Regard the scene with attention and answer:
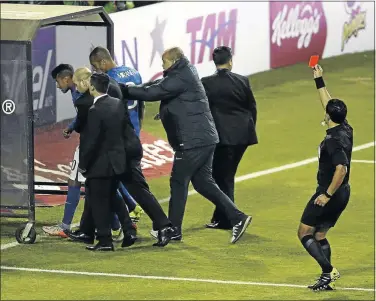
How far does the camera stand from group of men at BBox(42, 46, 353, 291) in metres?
12.7

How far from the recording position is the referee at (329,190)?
12516 millimetres

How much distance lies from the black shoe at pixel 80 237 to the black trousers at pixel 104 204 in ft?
0.95

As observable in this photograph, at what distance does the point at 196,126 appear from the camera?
47.3 ft

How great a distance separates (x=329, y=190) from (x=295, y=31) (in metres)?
16.4

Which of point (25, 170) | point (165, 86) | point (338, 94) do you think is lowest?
point (338, 94)

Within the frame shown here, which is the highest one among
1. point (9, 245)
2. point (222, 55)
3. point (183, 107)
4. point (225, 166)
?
point (222, 55)

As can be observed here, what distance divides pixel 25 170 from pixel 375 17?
1853 cm

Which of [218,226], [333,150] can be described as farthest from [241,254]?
[333,150]

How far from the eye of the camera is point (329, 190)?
1252cm

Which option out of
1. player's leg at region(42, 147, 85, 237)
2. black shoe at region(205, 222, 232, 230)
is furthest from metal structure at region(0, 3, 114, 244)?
black shoe at region(205, 222, 232, 230)

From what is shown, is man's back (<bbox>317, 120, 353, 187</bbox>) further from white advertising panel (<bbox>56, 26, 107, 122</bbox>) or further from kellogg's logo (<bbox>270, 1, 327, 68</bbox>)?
kellogg's logo (<bbox>270, 1, 327, 68</bbox>)

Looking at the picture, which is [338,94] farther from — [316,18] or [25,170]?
[25,170]

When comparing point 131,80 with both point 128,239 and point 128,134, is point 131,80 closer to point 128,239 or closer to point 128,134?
point 128,134

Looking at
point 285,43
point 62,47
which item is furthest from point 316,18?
point 62,47
